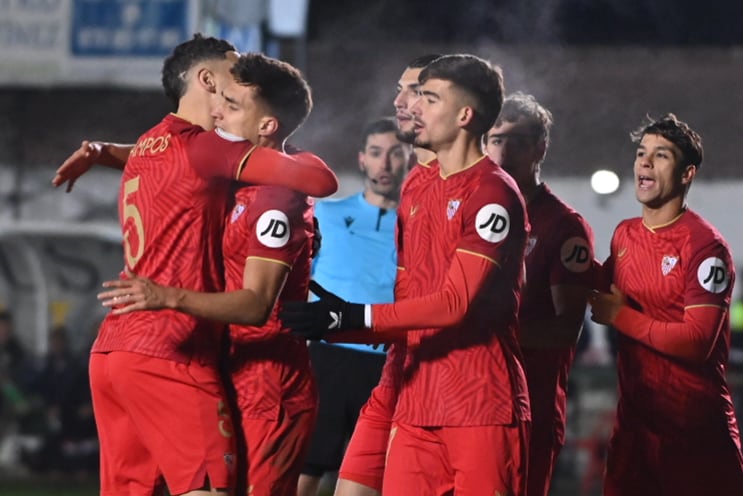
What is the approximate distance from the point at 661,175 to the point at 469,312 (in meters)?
1.47

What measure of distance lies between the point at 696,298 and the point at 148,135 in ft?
6.67

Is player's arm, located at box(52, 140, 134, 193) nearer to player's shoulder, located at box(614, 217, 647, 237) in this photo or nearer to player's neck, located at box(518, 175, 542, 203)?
player's neck, located at box(518, 175, 542, 203)

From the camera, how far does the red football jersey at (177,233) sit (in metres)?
4.44

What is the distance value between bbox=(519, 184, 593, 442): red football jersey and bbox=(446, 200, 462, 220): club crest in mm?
954

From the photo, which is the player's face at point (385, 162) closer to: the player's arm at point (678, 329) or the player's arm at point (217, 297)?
the player's arm at point (678, 329)

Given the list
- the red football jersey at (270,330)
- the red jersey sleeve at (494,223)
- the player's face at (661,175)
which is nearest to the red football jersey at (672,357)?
the player's face at (661,175)

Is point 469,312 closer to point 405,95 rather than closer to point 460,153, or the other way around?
point 460,153

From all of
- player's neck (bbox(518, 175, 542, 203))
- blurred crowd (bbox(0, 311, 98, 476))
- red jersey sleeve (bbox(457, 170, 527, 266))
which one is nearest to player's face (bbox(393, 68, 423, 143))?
player's neck (bbox(518, 175, 542, 203))

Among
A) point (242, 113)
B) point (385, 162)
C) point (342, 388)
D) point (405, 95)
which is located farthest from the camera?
point (385, 162)

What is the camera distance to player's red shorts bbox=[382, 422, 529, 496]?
4328 mm

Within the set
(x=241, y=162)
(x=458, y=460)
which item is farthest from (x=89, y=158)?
(x=458, y=460)

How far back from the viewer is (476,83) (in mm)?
4551

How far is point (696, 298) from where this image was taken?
17.0ft

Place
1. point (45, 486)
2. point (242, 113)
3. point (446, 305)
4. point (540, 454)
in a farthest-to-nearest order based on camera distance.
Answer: point (45, 486), point (540, 454), point (242, 113), point (446, 305)
